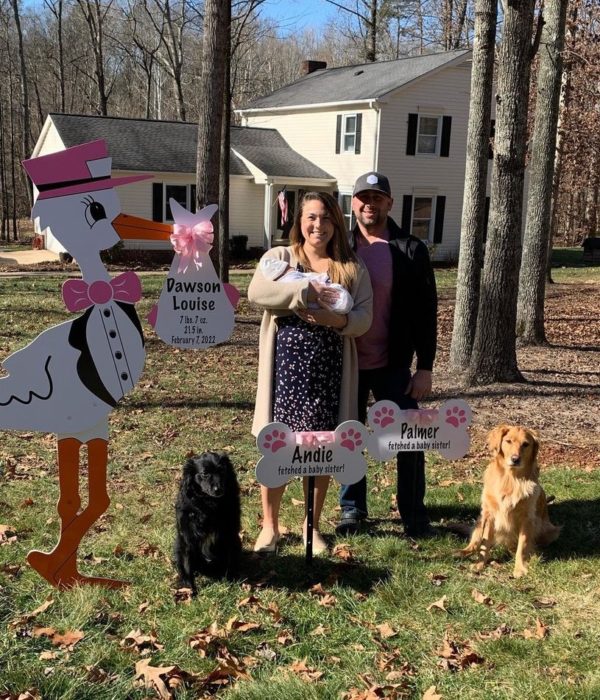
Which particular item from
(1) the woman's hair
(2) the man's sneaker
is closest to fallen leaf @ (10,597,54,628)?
(2) the man's sneaker

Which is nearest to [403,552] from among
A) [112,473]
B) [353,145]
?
[112,473]

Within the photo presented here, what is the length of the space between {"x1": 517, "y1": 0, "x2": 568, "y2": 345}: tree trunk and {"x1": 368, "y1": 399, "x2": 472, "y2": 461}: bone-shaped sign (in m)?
6.36

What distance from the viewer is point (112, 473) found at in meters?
5.37

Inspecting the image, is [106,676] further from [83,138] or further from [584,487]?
[83,138]

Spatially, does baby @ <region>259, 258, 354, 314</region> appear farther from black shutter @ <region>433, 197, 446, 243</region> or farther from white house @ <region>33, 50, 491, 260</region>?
black shutter @ <region>433, 197, 446, 243</region>

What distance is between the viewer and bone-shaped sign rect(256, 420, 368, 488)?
3633 millimetres

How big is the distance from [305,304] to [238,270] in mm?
17159

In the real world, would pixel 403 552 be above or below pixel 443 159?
below

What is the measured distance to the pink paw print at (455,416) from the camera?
156 inches

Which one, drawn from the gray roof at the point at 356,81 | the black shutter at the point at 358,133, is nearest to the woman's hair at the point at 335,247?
the gray roof at the point at 356,81

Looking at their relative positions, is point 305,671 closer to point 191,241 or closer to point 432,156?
point 191,241

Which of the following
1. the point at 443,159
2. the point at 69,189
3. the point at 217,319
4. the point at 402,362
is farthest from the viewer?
the point at 443,159

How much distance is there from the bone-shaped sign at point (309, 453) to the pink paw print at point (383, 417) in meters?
0.12

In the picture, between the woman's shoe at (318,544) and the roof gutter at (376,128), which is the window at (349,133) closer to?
the roof gutter at (376,128)
